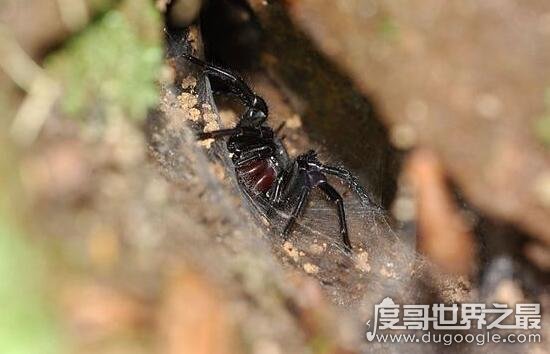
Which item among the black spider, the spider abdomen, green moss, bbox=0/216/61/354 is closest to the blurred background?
green moss, bbox=0/216/61/354

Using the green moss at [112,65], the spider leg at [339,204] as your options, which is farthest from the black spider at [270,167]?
the green moss at [112,65]

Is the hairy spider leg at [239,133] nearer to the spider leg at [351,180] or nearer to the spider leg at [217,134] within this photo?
the spider leg at [217,134]

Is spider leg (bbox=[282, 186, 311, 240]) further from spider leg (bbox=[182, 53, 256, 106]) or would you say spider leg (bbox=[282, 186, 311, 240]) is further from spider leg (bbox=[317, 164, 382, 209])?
spider leg (bbox=[182, 53, 256, 106])

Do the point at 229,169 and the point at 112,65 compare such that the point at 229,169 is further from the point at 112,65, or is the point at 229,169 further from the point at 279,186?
the point at 112,65

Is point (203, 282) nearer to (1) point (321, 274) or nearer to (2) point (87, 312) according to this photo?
(2) point (87, 312)

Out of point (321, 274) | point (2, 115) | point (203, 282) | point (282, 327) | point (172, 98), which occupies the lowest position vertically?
point (321, 274)

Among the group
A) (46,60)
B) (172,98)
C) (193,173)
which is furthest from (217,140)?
(46,60)

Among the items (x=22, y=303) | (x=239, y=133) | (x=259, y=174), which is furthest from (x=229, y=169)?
(x=22, y=303)
